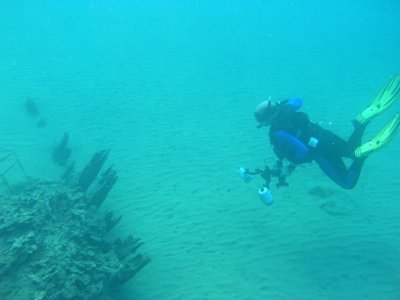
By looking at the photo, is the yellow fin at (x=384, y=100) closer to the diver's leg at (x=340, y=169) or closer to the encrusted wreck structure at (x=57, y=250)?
the diver's leg at (x=340, y=169)

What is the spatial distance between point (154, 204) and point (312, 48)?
2014 cm

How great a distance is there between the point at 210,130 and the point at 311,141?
7.18 metres

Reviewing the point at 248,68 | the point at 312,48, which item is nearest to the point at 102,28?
the point at 248,68

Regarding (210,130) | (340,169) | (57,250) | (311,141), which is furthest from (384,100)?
(210,130)

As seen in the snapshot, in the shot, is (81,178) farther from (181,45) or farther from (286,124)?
(181,45)

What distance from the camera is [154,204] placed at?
913 centimetres

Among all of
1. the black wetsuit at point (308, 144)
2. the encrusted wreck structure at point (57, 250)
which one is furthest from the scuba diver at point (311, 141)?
the encrusted wreck structure at point (57, 250)

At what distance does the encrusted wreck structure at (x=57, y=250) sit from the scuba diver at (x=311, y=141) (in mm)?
2956

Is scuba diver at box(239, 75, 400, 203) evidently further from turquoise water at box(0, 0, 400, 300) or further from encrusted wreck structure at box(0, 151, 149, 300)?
encrusted wreck structure at box(0, 151, 149, 300)

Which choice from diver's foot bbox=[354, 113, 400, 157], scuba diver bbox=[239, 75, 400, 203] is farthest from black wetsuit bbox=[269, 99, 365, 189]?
diver's foot bbox=[354, 113, 400, 157]

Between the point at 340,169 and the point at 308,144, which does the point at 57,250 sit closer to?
the point at 308,144

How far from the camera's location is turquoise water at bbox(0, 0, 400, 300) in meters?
7.14

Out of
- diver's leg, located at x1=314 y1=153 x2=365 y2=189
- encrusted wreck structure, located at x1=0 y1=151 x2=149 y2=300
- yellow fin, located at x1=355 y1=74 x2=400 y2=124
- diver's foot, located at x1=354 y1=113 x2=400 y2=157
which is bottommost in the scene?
encrusted wreck structure, located at x1=0 y1=151 x2=149 y2=300

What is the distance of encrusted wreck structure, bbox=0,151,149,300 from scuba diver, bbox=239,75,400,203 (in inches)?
116
